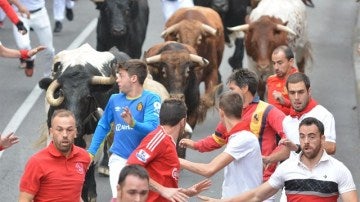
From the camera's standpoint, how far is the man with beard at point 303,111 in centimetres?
1233

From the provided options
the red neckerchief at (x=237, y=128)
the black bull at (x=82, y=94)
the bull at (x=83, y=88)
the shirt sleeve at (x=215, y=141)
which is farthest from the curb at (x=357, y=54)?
the red neckerchief at (x=237, y=128)

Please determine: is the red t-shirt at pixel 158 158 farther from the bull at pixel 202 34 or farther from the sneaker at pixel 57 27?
the sneaker at pixel 57 27

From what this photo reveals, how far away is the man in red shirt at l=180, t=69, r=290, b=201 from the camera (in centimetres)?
1235

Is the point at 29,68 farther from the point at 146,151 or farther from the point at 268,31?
the point at 146,151

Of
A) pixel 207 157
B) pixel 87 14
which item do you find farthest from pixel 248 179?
pixel 87 14

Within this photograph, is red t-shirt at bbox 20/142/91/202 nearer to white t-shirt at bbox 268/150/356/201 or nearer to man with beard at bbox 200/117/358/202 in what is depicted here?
man with beard at bbox 200/117/358/202

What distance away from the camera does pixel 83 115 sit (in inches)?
583

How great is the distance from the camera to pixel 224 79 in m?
21.9

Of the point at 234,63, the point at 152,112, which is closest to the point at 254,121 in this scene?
the point at 152,112

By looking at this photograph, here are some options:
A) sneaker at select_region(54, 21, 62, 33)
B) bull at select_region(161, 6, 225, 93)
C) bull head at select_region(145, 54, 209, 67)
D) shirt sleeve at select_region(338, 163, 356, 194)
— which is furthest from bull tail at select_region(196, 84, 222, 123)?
shirt sleeve at select_region(338, 163, 356, 194)

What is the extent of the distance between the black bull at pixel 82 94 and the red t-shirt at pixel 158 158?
3.52 metres

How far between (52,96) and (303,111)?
3257mm

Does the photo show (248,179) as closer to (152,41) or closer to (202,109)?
(202,109)

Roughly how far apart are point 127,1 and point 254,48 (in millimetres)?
1973
